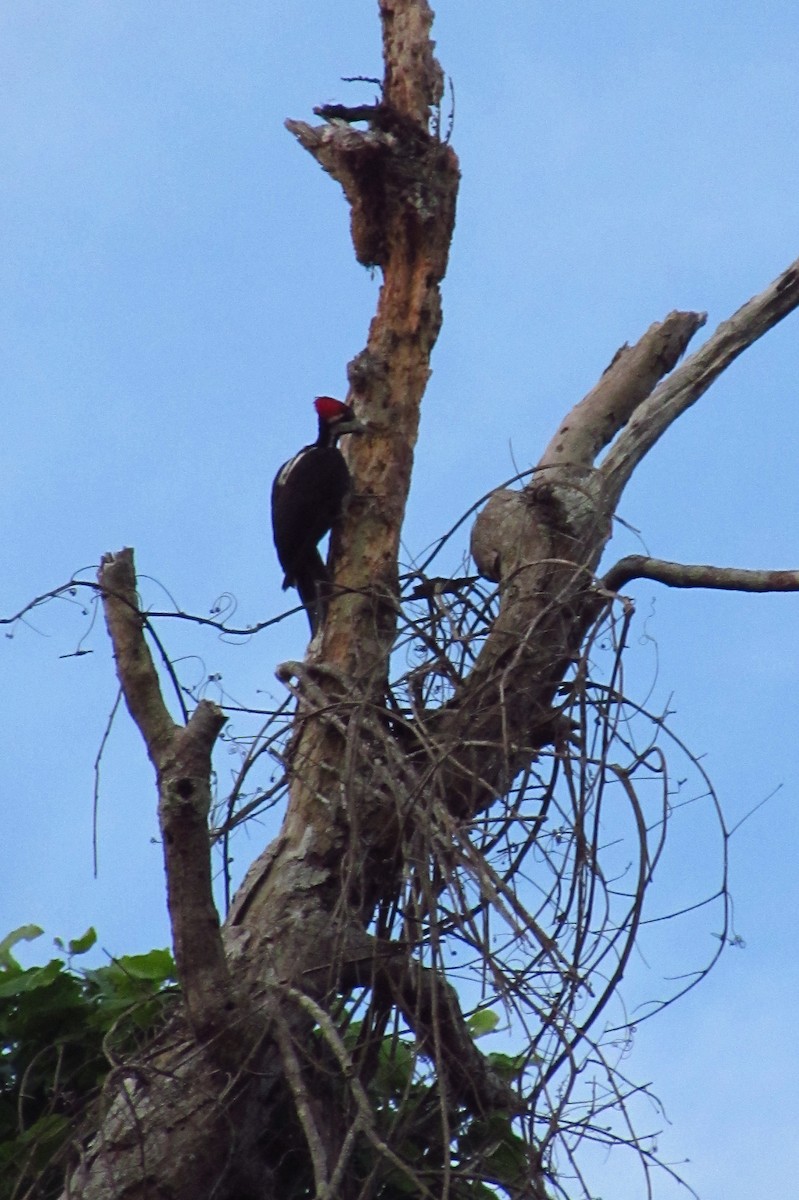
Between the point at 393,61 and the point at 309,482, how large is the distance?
1334 mm

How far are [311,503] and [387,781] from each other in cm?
186

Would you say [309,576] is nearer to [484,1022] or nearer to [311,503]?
[311,503]

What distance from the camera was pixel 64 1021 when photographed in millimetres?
3992

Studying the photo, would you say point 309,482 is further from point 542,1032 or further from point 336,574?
point 542,1032

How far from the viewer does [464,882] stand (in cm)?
316

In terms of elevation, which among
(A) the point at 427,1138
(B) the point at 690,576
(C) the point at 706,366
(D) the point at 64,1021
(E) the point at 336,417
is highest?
(E) the point at 336,417

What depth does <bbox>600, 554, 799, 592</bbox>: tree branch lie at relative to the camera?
4.02 m

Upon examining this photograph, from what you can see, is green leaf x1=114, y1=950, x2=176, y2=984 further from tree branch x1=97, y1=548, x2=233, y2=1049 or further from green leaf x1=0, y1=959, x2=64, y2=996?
tree branch x1=97, y1=548, x2=233, y2=1049

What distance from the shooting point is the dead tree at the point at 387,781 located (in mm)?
3104

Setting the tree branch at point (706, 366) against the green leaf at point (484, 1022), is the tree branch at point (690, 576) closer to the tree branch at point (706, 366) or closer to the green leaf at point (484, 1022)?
the tree branch at point (706, 366)

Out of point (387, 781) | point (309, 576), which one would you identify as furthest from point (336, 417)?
point (387, 781)

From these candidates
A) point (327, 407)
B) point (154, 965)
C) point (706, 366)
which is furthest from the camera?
point (327, 407)

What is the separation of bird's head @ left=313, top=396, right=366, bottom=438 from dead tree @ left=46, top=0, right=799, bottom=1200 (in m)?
0.06

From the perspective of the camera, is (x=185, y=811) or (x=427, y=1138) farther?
(x=427, y=1138)
